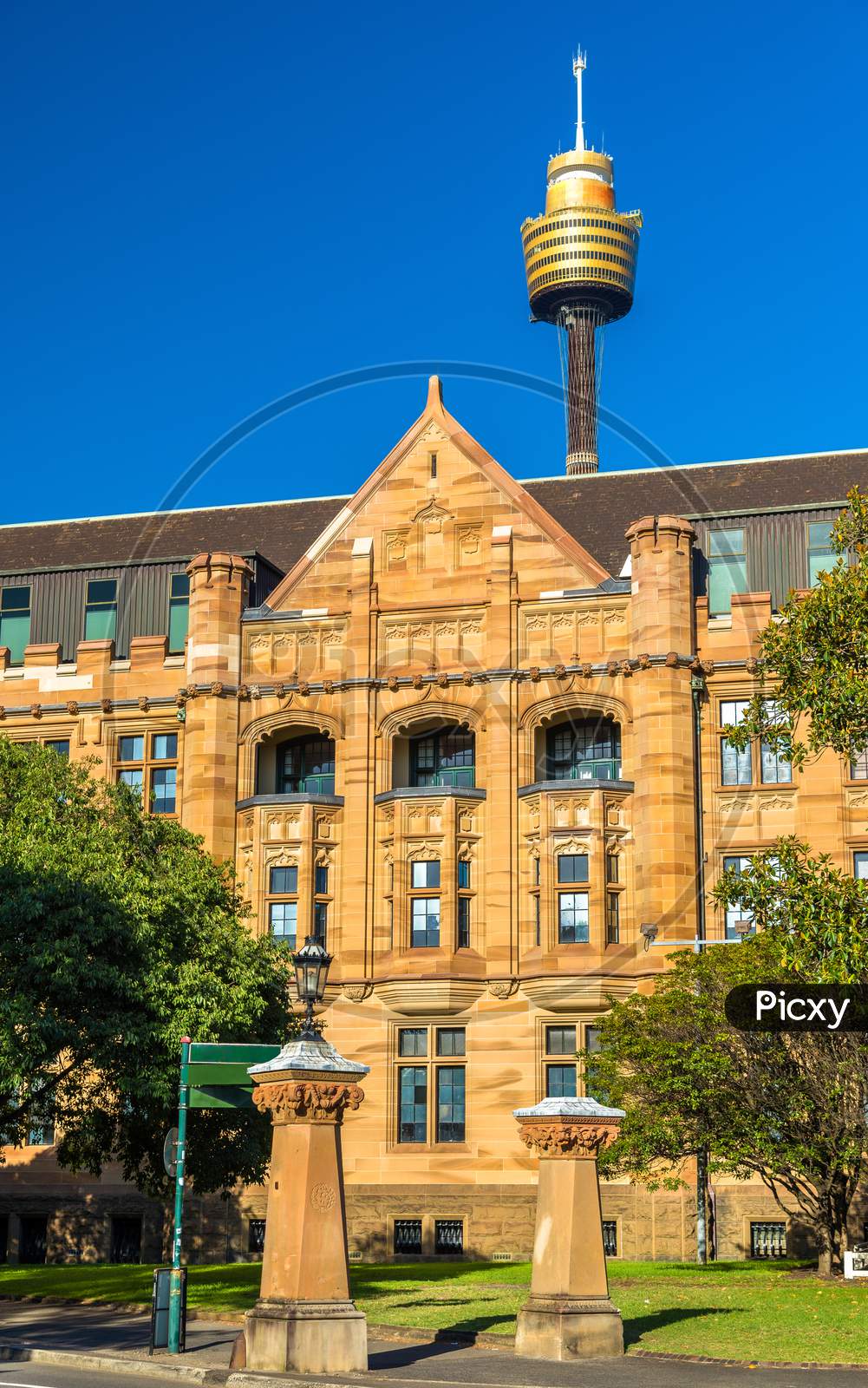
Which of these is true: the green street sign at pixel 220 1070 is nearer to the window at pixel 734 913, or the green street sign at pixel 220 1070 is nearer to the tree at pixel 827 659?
the tree at pixel 827 659

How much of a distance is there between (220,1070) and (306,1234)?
4.21 m

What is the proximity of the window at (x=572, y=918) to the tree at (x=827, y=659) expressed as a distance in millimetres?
21656

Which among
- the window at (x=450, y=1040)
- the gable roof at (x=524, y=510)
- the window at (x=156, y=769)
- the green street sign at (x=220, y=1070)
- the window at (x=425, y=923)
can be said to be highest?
the gable roof at (x=524, y=510)

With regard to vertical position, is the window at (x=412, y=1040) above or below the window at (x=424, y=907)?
below

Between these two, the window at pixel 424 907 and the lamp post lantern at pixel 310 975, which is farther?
the window at pixel 424 907

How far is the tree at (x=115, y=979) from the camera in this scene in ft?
120

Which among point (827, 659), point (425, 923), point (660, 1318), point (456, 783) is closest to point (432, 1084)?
point (425, 923)

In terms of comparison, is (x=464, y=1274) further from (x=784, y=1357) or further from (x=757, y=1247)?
(x=784, y=1357)

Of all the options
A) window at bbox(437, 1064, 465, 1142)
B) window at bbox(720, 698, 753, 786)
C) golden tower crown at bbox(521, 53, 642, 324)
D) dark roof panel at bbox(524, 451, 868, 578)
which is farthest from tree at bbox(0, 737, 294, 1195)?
golden tower crown at bbox(521, 53, 642, 324)

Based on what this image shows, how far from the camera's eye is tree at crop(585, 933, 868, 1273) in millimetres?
37688

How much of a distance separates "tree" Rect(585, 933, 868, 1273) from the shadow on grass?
240 inches

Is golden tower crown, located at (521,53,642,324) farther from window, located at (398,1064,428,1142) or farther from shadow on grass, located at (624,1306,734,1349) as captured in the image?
shadow on grass, located at (624,1306,734,1349)

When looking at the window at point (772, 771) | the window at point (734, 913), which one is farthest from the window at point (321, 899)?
the window at point (772, 771)

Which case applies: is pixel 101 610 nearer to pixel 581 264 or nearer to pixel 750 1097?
pixel 750 1097
